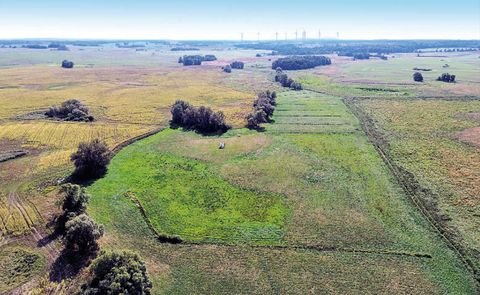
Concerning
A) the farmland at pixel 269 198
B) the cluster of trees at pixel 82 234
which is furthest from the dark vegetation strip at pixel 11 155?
the cluster of trees at pixel 82 234

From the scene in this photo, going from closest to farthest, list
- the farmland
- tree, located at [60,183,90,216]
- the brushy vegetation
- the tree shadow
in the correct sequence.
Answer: the brushy vegetation
the tree shadow
the farmland
tree, located at [60,183,90,216]

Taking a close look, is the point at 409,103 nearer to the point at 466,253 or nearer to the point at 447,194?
the point at 447,194

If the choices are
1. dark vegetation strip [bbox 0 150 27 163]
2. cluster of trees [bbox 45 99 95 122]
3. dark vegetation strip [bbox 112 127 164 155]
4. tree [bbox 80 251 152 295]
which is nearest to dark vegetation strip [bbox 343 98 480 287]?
tree [bbox 80 251 152 295]

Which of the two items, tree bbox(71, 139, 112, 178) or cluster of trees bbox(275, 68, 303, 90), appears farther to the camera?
cluster of trees bbox(275, 68, 303, 90)

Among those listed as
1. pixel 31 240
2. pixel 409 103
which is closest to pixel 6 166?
pixel 31 240

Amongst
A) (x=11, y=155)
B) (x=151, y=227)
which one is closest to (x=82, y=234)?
(x=151, y=227)

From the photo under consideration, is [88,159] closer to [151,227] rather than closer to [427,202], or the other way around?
[151,227]

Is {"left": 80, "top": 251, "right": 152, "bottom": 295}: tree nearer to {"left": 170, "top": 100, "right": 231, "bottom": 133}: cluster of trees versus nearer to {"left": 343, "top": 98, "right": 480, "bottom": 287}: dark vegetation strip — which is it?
{"left": 343, "top": 98, "right": 480, "bottom": 287}: dark vegetation strip
